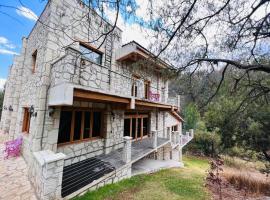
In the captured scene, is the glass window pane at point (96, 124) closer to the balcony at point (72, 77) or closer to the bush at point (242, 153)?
the balcony at point (72, 77)

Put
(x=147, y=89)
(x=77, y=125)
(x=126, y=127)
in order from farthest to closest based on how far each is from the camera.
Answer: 1. (x=147, y=89)
2. (x=126, y=127)
3. (x=77, y=125)

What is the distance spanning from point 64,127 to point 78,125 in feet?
2.13

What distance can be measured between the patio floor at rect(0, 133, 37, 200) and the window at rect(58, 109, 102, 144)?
162cm

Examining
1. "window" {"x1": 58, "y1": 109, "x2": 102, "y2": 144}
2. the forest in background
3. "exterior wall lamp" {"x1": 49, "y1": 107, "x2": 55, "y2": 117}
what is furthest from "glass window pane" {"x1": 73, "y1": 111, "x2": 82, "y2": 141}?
the forest in background

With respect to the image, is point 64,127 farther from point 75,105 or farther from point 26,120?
point 26,120

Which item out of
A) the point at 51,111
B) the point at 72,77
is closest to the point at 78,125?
the point at 51,111

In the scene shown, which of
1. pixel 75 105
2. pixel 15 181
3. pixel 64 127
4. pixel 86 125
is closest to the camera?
pixel 15 181

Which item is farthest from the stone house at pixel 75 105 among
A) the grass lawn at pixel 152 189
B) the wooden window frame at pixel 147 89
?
the wooden window frame at pixel 147 89

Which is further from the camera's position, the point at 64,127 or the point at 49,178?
the point at 64,127

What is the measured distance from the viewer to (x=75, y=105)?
258 inches

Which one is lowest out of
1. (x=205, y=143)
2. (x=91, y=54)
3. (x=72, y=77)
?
(x=205, y=143)

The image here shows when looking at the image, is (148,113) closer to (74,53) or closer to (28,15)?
(74,53)

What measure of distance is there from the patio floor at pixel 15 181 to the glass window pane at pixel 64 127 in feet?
5.25

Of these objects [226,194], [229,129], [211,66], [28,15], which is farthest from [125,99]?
[229,129]
